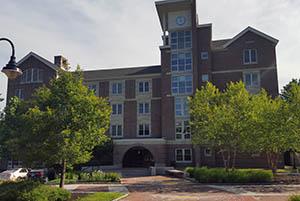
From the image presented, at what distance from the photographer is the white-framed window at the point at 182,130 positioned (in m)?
38.9

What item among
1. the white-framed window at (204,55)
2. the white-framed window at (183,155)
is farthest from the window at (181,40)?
the white-framed window at (183,155)

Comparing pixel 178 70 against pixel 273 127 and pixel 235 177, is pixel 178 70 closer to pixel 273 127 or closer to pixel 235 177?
pixel 273 127

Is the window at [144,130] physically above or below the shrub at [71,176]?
above

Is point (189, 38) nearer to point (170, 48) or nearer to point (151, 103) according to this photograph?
point (170, 48)

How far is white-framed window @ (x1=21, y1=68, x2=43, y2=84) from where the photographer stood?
43906mm

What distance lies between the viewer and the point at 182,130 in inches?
1537

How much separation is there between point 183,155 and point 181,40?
15385mm

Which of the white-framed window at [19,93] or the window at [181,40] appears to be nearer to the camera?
the window at [181,40]

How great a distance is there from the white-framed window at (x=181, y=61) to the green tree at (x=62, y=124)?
25001 mm

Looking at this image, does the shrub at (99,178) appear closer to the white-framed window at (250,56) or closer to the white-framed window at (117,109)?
the white-framed window at (117,109)

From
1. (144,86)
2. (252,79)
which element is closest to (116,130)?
(144,86)

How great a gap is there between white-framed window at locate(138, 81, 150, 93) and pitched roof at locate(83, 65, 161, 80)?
1316 mm

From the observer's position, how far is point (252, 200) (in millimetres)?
14477

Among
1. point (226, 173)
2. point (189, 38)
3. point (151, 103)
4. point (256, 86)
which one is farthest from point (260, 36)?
point (226, 173)
